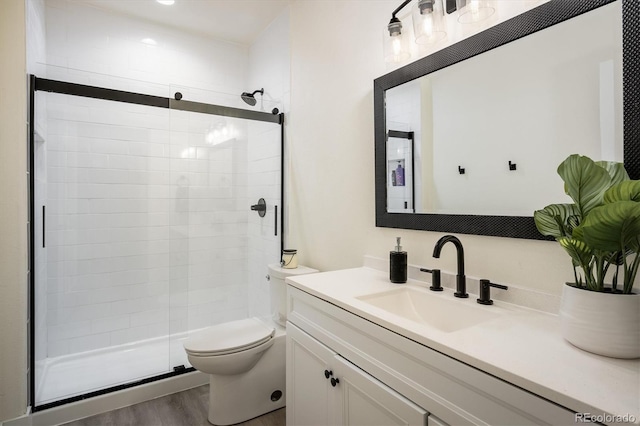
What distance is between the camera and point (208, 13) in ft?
8.86

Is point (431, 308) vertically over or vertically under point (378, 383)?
over

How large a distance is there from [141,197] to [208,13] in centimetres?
158

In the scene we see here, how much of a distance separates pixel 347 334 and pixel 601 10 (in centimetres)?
125

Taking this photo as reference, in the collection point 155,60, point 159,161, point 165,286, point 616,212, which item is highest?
point 155,60

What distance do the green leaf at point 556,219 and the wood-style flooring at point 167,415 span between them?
5.73 ft

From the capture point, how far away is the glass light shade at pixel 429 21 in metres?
1.36

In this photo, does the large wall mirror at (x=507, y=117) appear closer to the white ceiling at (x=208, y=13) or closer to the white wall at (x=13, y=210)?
the white ceiling at (x=208, y=13)

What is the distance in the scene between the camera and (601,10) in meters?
0.97

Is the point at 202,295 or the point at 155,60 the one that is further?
the point at 155,60

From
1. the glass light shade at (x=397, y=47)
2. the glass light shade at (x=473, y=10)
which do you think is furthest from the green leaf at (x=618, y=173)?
the glass light shade at (x=397, y=47)

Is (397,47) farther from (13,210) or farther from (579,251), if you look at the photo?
(13,210)

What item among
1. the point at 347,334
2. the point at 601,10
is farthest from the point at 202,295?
the point at 601,10

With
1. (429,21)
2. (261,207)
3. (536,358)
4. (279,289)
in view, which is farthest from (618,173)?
(261,207)

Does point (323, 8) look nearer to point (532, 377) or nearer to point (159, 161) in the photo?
point (159, 161)
